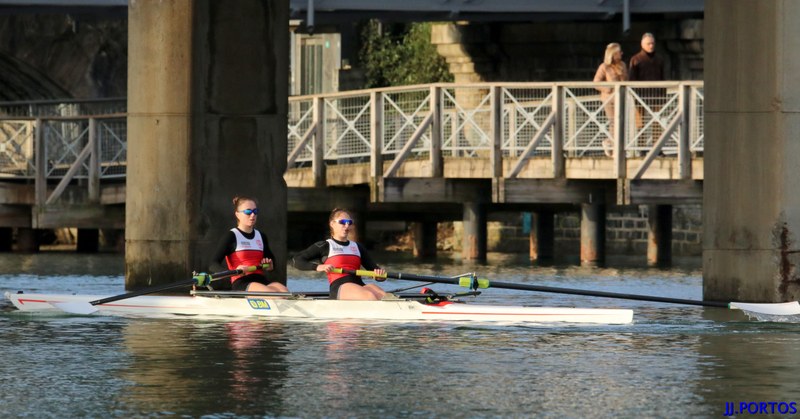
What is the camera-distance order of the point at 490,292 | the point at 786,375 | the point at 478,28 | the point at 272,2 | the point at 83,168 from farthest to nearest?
the point at 478,28 → the point at 83,168 → the point at 490,292 → the point at 272,2 → the point at 786,375

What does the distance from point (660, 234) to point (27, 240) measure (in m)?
11.5

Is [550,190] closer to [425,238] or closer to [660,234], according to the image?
[660,234]

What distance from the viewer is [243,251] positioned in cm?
2056

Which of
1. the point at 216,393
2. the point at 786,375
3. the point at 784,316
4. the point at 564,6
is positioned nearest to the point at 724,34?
the point at 784,316

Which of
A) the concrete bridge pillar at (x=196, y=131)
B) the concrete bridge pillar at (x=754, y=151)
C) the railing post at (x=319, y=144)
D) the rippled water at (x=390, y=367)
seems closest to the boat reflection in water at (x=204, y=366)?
the rippled water at (x=390, y=367)

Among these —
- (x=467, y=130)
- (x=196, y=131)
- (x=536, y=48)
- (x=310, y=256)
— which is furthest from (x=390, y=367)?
(x=536, y=48)

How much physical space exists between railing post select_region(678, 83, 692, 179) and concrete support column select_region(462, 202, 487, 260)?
373 cm

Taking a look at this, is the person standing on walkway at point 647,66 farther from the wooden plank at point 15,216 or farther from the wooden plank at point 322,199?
the wooden plank at point 15,216

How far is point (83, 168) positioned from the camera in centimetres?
3559

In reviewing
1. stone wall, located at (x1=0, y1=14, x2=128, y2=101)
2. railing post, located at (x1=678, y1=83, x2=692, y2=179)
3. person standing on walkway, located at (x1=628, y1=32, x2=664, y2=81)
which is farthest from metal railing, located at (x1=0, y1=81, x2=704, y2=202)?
stone wall, located at (x1=0, y1=14, x2=128, y2=101)

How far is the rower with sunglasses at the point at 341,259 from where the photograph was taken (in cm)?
1975

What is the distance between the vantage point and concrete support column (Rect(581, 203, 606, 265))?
103 ft

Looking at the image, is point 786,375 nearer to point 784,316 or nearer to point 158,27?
point 784,316

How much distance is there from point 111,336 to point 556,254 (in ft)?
66.1
